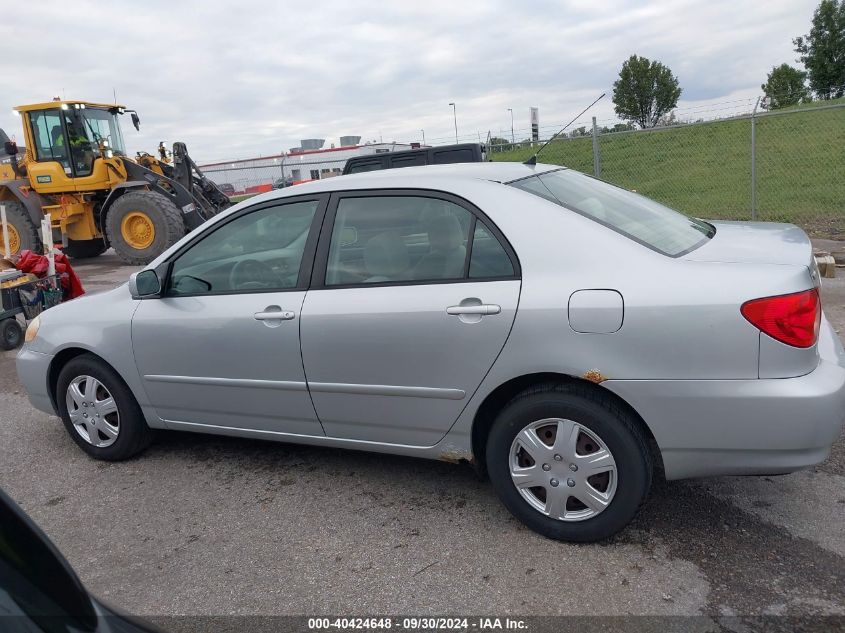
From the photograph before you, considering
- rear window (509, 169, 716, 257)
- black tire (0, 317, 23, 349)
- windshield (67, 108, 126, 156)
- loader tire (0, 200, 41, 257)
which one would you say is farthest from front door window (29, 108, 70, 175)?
rear window (509, 169, 716, 257)

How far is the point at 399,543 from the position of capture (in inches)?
122

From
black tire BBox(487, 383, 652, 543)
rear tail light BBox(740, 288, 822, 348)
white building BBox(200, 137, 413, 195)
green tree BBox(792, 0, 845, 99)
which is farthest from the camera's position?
green tree BBox(792, 0, 845, 99)

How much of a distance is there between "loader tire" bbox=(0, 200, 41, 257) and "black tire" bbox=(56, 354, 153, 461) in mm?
10416

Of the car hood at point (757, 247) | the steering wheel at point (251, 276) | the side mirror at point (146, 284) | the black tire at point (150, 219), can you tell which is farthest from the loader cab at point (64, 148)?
the car hood at point (757, 247)

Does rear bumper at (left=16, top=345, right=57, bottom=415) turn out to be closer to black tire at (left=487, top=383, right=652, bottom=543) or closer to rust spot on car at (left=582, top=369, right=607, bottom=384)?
black tire at (left=487, top=383, right=652, bottom=543)

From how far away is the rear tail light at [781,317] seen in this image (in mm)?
2539

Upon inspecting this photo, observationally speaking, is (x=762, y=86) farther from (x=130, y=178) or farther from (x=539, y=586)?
(x=539, y=586)

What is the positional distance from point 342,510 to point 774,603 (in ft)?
6.19

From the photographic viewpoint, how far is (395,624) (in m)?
2.56

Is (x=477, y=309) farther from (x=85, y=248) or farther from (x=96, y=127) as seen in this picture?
(x=85, y=248)

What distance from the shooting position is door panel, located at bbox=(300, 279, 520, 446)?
2959mm

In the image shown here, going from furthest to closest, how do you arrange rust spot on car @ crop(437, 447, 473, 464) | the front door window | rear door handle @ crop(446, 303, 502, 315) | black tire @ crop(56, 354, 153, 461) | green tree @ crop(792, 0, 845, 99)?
1. green tree @ crop(792, 0, 845, 99)
2. the front door window
3. black tire @ crop(56, 354, 153, 461)
4. rust spot on car @ crop(437, 447, 473, 464)
5. rear door handle @ crop(446, 303, 502, 315)

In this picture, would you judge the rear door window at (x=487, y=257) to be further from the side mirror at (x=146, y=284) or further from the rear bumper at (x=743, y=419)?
the side mirror at (x=146, y=284)

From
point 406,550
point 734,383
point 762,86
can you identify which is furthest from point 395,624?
point 762,86
